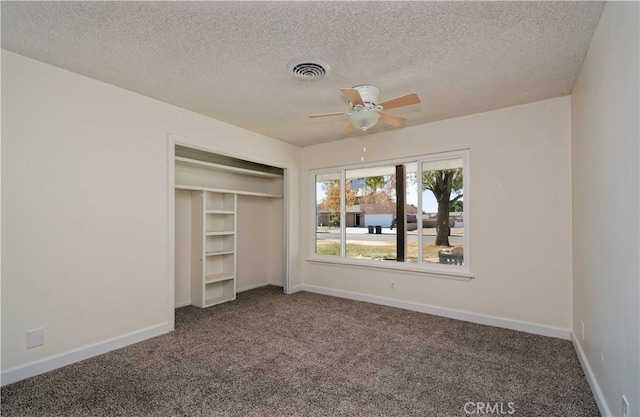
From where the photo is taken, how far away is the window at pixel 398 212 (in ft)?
13.5

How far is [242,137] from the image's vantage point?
4469 mm

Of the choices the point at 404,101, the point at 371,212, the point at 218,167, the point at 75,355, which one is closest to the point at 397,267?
the point at 371,212

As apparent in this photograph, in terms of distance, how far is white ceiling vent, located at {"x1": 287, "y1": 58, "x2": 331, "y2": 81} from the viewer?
2559 mm

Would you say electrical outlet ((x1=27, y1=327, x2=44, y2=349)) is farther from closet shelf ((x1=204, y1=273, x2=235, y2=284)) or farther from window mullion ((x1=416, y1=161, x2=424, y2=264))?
window mullion ((x1=416, y1=161, x2=424, y2=264))

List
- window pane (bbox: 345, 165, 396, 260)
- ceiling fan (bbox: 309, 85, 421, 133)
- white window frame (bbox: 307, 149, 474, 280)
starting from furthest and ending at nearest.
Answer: window pane (bbox: 345, 165, 396, 260) < white window frame (bbox: 307, 149, 474, 280) < ceiling fan (bbox: 309, 85, 421, 133)

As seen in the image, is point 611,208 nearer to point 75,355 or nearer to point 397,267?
point 397,267

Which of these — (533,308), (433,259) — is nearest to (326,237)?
(433,259)

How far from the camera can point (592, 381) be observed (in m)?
2.29

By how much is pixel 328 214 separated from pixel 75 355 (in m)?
3.68

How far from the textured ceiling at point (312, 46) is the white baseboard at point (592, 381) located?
2.40 meters

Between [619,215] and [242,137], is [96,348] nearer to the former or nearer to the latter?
[242,137]

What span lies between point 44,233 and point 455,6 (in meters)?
3.47

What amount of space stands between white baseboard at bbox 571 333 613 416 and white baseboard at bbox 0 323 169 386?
12.2 feet

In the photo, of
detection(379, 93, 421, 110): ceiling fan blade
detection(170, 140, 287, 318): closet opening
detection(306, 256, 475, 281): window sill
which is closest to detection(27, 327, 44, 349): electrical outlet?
detection(170, 140, 287, 318): closet opening
